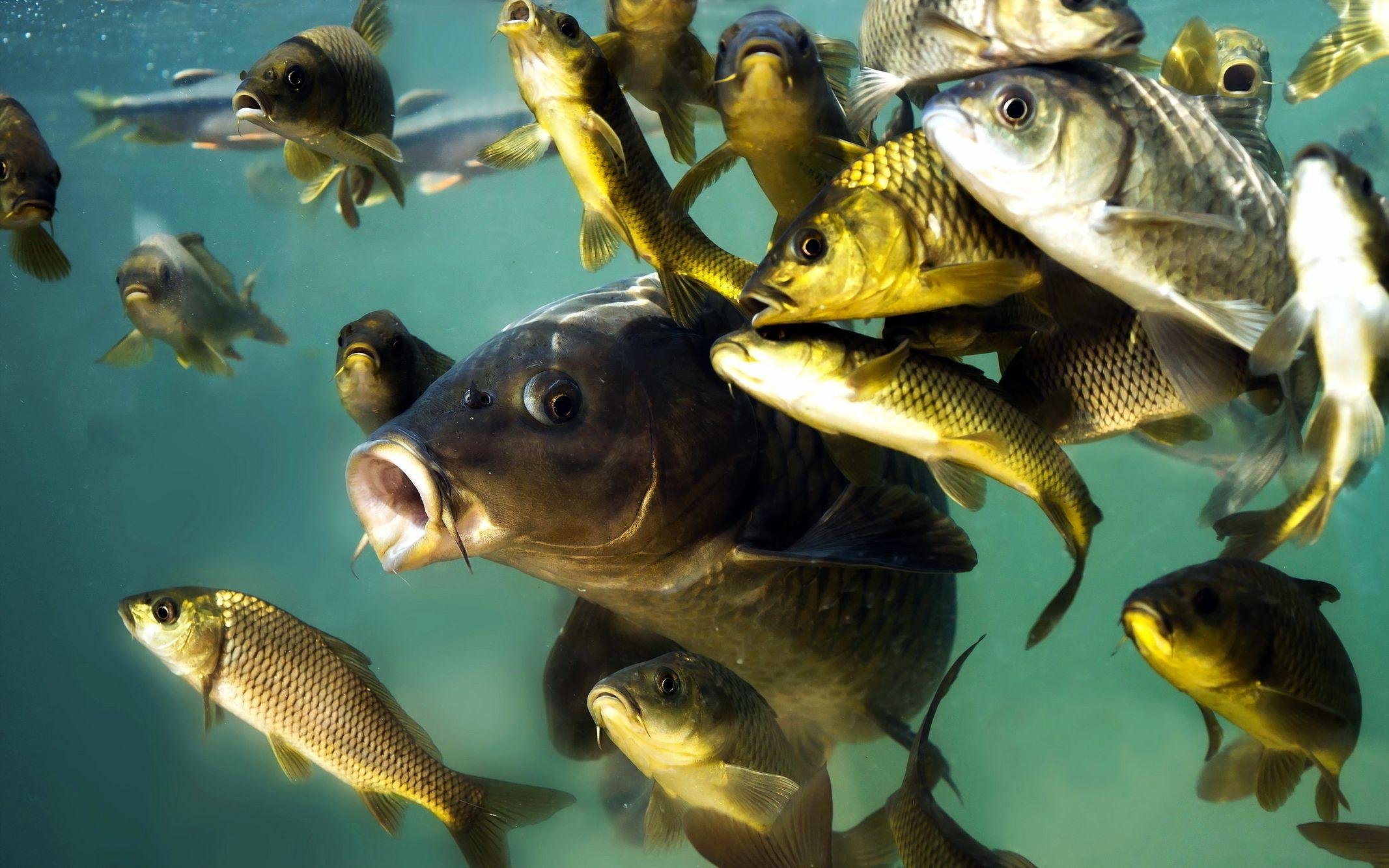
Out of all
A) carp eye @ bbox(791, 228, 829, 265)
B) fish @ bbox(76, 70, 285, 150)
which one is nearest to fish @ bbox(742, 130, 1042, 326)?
carp eye @ bbox(791, 228, 829, 265)

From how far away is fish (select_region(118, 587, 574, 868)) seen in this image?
3.09m

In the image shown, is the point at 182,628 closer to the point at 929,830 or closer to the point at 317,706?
the point at 317,706

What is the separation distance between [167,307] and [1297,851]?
10.5 meters

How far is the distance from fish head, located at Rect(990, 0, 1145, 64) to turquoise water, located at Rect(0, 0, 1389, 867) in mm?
2033

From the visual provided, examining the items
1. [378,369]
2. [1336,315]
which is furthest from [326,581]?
[1336,315]

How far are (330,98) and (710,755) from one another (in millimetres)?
2482

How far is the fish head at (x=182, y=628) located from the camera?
10.1ft

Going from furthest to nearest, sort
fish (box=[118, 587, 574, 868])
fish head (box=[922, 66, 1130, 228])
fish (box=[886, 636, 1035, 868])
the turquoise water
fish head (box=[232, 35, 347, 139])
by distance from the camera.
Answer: the turquoise water, fish (box=[118, 587, 574, 868]), fish head (box=[232, 35, 347, 139]), fish (box=[886, 636, 1035, 868]), fish head (box=[922, 66, 1130, 228])

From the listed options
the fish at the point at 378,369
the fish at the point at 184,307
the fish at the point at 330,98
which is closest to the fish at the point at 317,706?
the fish at the point at 378,369

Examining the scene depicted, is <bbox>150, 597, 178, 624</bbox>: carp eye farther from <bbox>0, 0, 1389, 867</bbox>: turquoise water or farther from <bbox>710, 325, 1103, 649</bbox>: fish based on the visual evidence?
<bbox>710, 325, 1103, 649</bbox>: fish

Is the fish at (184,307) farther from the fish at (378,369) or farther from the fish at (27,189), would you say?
the fish at (378,369)

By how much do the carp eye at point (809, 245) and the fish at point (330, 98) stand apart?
1.67 m

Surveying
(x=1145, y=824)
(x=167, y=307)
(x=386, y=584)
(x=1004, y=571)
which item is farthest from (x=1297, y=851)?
(x=386, y=584)

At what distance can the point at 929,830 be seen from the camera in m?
2.32
